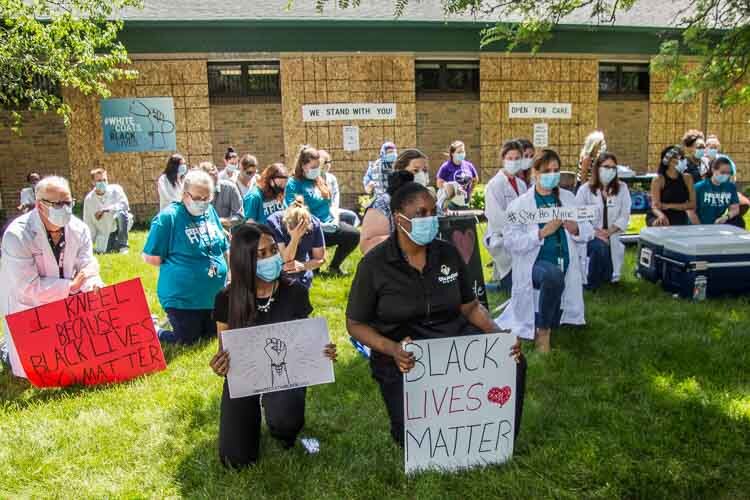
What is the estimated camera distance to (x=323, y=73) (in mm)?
15711

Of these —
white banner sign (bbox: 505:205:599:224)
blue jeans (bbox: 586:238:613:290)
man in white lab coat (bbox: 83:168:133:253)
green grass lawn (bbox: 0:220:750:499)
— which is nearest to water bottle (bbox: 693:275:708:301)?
blue jeans (bbox: 586:238:613:290)

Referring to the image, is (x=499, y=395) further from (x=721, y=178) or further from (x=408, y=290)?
(x=721, y=178)

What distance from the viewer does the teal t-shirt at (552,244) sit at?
218 inches

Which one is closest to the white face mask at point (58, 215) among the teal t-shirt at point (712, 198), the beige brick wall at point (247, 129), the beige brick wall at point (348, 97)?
the teal t-shirt at point (712, 198)

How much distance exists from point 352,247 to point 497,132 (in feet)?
31.0

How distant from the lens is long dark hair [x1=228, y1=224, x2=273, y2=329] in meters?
3.66

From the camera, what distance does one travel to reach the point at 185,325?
596cm

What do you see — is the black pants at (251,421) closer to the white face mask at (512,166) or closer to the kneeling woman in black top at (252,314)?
the kneeling woman in black top at (252,314)

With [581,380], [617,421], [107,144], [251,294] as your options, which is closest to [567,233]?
[581,380]

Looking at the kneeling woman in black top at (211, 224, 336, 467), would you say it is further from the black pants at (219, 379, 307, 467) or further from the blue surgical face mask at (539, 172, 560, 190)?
the blue surgical face mask at (539, 172, 560, 190)

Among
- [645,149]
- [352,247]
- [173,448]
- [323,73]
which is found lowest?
[173,448]

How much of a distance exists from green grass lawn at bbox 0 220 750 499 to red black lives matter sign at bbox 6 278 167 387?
5.8 inches

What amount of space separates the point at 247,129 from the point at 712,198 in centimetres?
1135

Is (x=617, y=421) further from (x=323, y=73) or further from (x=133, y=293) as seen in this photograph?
(x=323, y=73)
